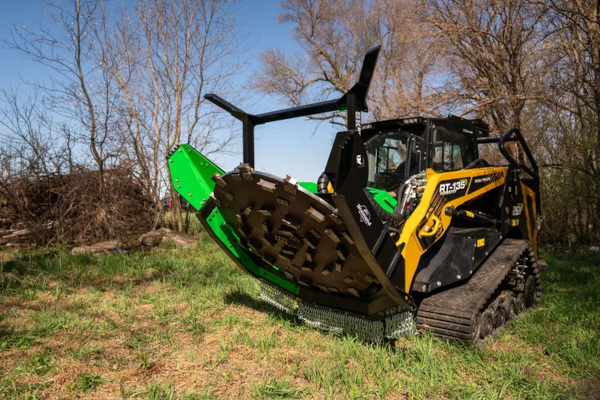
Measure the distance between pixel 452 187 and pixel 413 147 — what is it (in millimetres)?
604

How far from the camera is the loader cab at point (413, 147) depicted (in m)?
4.55

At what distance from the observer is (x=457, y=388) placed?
3.13 metres

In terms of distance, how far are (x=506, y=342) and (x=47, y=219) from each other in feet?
27.2

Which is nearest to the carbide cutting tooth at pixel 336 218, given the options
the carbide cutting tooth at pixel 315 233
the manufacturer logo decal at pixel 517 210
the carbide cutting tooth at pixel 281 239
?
the carbide cutting tooth at pixel 315 233

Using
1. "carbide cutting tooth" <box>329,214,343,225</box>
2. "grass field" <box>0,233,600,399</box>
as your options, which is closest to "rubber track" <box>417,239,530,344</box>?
"grass field" <box>0,233,600,399</box>

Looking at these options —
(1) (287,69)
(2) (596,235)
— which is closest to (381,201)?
(2) (596,235)

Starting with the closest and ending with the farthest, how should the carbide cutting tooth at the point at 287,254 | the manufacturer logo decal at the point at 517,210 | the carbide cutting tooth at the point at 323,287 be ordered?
1. the carbide cutting tooth at the point at 287,254
2. the carbide cutting tooth at the point at 323,287
3. the manufacturer logo decal at the point at 517,210

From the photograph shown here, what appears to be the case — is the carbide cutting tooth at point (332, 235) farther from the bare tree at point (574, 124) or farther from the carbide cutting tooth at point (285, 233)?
the bare tree at point (574, 124)

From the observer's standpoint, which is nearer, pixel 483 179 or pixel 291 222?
pixel 291 222

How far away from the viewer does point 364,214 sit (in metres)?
3.19

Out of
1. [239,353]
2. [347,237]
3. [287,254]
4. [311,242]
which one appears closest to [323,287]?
[287,254]

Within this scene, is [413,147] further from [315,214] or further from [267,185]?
[267,185]

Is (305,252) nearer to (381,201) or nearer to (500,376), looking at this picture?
(381,201)

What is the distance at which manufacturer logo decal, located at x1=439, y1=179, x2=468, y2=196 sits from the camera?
405 cm
